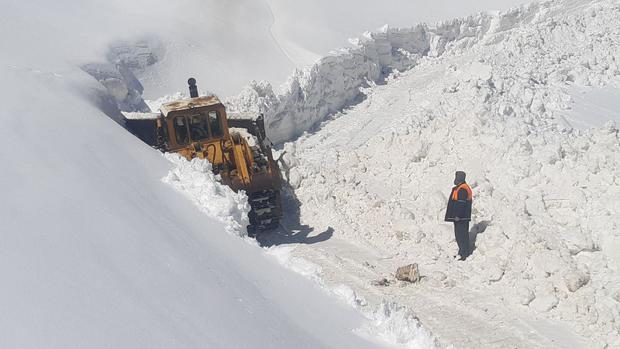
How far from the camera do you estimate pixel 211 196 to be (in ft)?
22.8

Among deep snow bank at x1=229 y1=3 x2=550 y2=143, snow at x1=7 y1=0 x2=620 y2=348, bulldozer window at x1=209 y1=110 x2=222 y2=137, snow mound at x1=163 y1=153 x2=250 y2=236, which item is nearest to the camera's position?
snow at x1=7 y1=0 x2=620 y2=348

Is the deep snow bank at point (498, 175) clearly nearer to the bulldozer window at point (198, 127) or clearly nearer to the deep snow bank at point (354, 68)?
the deep snow bank at point (354, 68)

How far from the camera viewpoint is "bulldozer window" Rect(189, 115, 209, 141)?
29.9 ft

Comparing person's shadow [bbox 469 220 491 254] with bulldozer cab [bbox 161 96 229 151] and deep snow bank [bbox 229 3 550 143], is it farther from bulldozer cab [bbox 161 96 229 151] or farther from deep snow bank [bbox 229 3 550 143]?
deep snow bank [bbox 229 3 550 143]

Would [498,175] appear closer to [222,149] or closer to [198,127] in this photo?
[222,149]

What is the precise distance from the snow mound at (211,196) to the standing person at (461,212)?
2.46m

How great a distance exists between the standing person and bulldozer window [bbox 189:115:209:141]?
3617mm

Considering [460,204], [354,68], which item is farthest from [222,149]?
[354,68]

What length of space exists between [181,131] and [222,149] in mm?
639

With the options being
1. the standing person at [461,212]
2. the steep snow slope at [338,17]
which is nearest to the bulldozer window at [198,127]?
the standing person at [461,212]

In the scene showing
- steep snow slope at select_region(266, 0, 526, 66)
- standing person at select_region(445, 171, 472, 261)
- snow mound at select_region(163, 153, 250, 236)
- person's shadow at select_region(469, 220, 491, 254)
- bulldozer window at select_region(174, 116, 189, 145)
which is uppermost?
steep snow slope at select_region(266, 0, 526, 66)

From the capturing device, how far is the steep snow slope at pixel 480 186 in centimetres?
681

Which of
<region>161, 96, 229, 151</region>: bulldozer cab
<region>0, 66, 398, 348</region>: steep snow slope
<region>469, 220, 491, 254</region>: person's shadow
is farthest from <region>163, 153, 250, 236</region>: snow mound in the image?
<region>469, 220, 491, 254</region>: person's shadow

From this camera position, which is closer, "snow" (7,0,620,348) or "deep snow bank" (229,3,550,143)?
"snow" (7,0,620,348)
